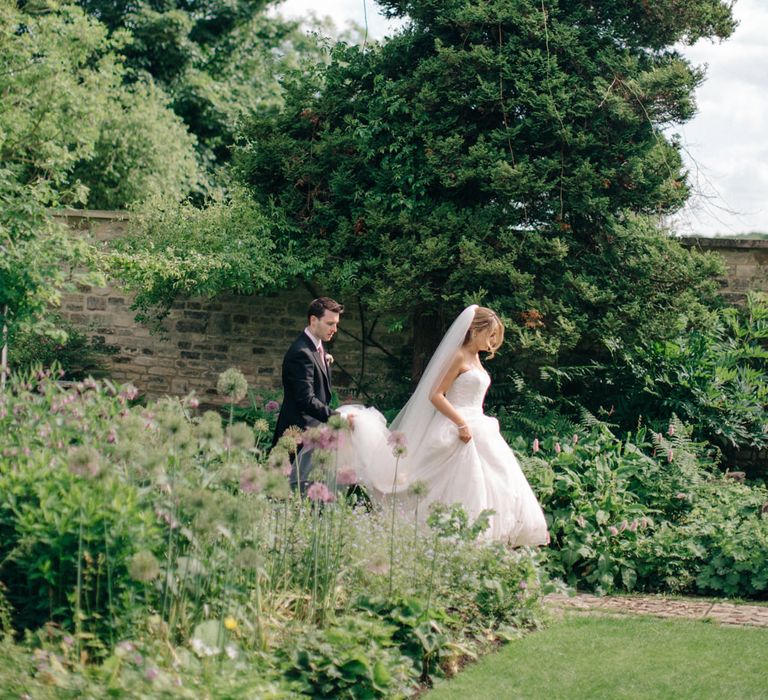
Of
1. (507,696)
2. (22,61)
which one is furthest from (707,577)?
(22,61)

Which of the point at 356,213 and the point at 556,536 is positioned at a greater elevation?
the point at 356,213

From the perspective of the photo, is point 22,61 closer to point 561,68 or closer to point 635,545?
point 561,68

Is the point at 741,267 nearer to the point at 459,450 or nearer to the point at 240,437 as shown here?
the point at 459,450

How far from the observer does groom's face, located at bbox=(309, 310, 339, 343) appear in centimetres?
665

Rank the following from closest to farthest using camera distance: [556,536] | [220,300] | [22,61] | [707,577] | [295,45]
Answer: [707,577] → [556,536] → [22,61] → [220,300] → [295,45]

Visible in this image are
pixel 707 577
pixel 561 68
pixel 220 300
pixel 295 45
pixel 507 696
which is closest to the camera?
pixel 507 696

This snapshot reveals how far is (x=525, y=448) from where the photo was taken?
327 inches

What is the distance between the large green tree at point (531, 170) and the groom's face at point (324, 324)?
2658mm

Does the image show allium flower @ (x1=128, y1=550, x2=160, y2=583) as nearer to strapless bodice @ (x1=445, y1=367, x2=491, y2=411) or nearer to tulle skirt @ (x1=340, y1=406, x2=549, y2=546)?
tulle skirt @ (x1=340, y1=406, x2=549, y2=546)

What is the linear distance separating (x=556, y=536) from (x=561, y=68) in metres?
4.95

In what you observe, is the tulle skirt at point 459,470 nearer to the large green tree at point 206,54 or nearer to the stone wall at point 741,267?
the stone wall at point 741,267

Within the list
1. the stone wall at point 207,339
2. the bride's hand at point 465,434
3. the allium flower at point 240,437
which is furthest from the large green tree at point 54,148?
the allium flower at point 240,437

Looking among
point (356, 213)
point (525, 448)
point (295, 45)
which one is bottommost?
point (525, 448)

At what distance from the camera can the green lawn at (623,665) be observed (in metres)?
4.52
